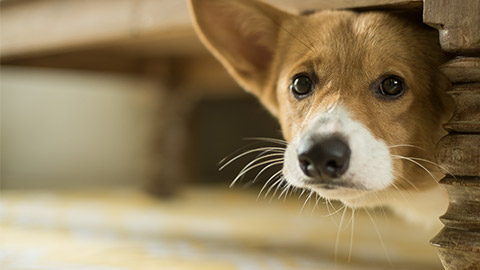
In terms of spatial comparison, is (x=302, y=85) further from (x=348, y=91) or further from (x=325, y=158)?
(x=325, y=158)

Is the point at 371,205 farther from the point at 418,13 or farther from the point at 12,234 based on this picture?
the point at 12,234

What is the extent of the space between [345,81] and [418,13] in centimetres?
25

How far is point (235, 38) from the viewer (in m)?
1.63

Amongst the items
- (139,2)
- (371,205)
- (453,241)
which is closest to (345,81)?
(371,205)

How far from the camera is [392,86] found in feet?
4.31

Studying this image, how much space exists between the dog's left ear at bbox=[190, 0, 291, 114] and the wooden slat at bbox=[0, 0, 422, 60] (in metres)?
0.06

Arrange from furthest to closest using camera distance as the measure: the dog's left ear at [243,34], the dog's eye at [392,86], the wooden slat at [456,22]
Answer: the dog's left ear at [243,34] → the dog's eye at [392,86] → the wooden slat at [456,22]

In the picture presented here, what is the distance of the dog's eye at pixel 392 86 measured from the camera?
4.29 ft

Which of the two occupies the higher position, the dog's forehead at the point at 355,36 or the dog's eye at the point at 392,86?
the dog's forehead at the point at 355,36

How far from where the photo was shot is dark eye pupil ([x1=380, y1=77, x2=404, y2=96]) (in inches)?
51.5

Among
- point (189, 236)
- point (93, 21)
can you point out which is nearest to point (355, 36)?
point (93, 21)

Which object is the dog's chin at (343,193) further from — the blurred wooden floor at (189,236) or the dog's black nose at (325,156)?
the blurred wooden floor at (189,236)

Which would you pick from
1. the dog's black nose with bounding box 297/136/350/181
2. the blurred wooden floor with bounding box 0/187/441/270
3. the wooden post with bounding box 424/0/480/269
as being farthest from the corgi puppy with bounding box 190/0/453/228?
the blurred wooden floor with bounding box 0/187/441/270

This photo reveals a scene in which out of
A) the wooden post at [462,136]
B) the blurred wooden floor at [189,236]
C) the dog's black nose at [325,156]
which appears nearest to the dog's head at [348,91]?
the dog's black nose at [325,156]
